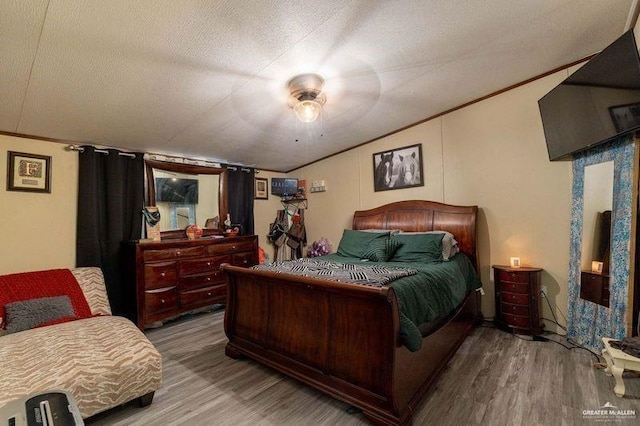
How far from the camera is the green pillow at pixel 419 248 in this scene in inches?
113

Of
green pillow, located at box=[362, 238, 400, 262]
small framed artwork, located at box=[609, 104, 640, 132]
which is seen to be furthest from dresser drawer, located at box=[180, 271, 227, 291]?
small framed artwork, located at box=[609, 104, 640, 132]

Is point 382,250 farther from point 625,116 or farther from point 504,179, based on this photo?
point 625,116

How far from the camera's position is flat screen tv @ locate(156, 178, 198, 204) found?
3.71m

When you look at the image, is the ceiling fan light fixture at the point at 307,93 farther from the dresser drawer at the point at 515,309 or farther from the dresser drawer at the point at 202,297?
the dresser drawer at the point at 515,309

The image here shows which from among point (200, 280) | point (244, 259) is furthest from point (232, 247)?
point (200, 280)

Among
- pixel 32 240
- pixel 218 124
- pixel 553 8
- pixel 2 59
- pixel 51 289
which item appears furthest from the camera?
pixel 218 124

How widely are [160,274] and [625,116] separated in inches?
174

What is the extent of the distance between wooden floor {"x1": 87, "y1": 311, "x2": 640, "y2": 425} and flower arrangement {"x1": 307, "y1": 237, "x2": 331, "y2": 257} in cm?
226

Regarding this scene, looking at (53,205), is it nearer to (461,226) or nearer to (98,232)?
(98,232)

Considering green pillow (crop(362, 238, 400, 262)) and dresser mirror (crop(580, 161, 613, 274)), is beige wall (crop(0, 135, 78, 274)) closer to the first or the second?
green pillow (crop(362, 238, 400, 262))

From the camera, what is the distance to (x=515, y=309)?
2.80 m

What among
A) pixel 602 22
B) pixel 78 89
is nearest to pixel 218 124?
pixel 78 89

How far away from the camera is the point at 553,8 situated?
192 cm

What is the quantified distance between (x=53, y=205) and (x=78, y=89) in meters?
1.50
